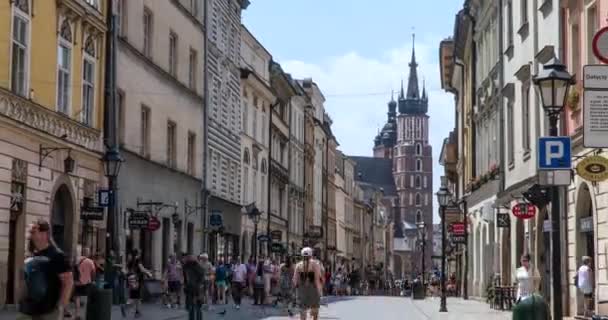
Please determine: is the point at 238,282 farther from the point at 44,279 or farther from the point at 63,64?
the point at 44,279

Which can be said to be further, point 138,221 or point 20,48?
point 138,221

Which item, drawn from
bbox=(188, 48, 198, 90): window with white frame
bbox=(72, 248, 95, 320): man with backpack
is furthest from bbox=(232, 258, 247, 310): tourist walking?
bbox=(72, 248, 95, 320): man with backpack

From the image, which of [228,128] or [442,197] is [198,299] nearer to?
[442,197]

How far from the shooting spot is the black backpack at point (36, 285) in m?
11.4

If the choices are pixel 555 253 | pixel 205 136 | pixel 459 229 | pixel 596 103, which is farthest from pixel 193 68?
pixel 596 103

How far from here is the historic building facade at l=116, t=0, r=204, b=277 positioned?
35656mm

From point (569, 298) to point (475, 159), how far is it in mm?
22562

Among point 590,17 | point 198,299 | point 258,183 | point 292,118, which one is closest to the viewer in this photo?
point 198,299

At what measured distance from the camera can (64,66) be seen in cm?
2983

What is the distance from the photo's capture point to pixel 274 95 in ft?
217

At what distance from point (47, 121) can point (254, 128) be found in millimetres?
33192

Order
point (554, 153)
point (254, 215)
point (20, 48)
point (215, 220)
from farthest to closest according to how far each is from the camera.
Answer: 1. point (254, 215)
2. point (215, 220)
3. point (20, 48)
4. point (554, 153)

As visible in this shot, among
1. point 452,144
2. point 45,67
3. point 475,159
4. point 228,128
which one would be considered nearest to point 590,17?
point 45,67

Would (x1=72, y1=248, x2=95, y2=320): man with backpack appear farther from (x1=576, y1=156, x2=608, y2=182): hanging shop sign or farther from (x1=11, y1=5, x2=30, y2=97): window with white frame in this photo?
(x1=576, y1=156, x2=608, y2=182): hanging shop sign
